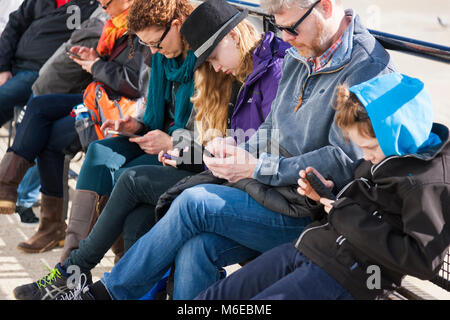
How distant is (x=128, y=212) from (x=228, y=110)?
68 centimetres

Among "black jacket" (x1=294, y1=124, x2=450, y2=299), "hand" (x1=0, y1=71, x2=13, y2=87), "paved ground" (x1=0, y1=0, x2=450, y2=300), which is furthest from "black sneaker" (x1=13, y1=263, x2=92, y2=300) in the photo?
"hand" (x1=0, y1=71, x2=13, y2=87)

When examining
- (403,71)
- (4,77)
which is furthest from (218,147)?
(403,71)

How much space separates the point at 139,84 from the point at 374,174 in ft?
6.73

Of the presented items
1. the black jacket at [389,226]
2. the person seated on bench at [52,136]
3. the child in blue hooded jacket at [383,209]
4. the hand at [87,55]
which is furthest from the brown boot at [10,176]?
the black jacket at [389,226]

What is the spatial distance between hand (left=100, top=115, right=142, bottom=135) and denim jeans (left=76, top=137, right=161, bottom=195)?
5.3 inches

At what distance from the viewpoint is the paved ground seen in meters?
3.67

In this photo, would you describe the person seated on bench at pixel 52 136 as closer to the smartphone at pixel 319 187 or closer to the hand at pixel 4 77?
the hand at pixel 4 77

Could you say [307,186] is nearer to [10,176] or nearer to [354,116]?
[354,116]

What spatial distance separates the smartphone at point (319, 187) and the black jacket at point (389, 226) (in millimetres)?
42

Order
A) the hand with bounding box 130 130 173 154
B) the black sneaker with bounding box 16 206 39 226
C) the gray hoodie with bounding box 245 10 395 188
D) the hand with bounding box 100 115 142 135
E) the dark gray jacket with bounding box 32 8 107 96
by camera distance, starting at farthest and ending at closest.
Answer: the black sneaker with bounding box 16 206 39 226 → the dark gray jacket with bounding box 32 8 107 96 → the hand with bounding box 100 115 142 135 → the hand with bounding box 130 130 173 154 → the gray hoodie with bounding box 245 10 395 188

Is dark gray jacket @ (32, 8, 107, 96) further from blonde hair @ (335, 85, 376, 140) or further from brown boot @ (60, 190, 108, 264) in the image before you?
blonde hair @ (335, 85, 376, 140)

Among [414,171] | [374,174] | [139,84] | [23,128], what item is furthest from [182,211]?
[23,128]

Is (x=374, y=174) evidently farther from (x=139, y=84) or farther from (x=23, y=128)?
(x=23, y=128)

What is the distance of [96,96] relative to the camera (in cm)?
367
